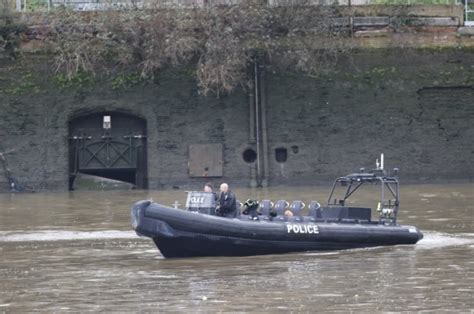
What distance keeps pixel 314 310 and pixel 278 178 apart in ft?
63.5

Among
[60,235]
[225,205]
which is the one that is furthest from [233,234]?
[60,235]

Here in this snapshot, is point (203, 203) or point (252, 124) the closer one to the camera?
point (203, 203)

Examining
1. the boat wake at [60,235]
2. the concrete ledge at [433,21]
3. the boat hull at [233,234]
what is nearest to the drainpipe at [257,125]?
the concrete ledge at [433,21]

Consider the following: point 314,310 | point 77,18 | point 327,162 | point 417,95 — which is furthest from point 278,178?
point 314,310

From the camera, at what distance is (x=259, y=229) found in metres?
18.9

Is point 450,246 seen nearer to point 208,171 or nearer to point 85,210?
point 85,210

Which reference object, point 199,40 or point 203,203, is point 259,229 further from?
point 199,40

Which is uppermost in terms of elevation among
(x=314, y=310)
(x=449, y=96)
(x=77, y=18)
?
(x=77, y=18)

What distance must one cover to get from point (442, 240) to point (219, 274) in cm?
524

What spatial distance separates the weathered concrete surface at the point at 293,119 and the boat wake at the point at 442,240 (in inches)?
445

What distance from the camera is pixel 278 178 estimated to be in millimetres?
33156

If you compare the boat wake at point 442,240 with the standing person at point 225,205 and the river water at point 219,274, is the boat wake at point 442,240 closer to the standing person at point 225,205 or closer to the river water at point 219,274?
the river water at point 219,274

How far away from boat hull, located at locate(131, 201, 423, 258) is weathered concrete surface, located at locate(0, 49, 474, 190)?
13432 mm

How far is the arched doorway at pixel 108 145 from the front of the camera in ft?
109
